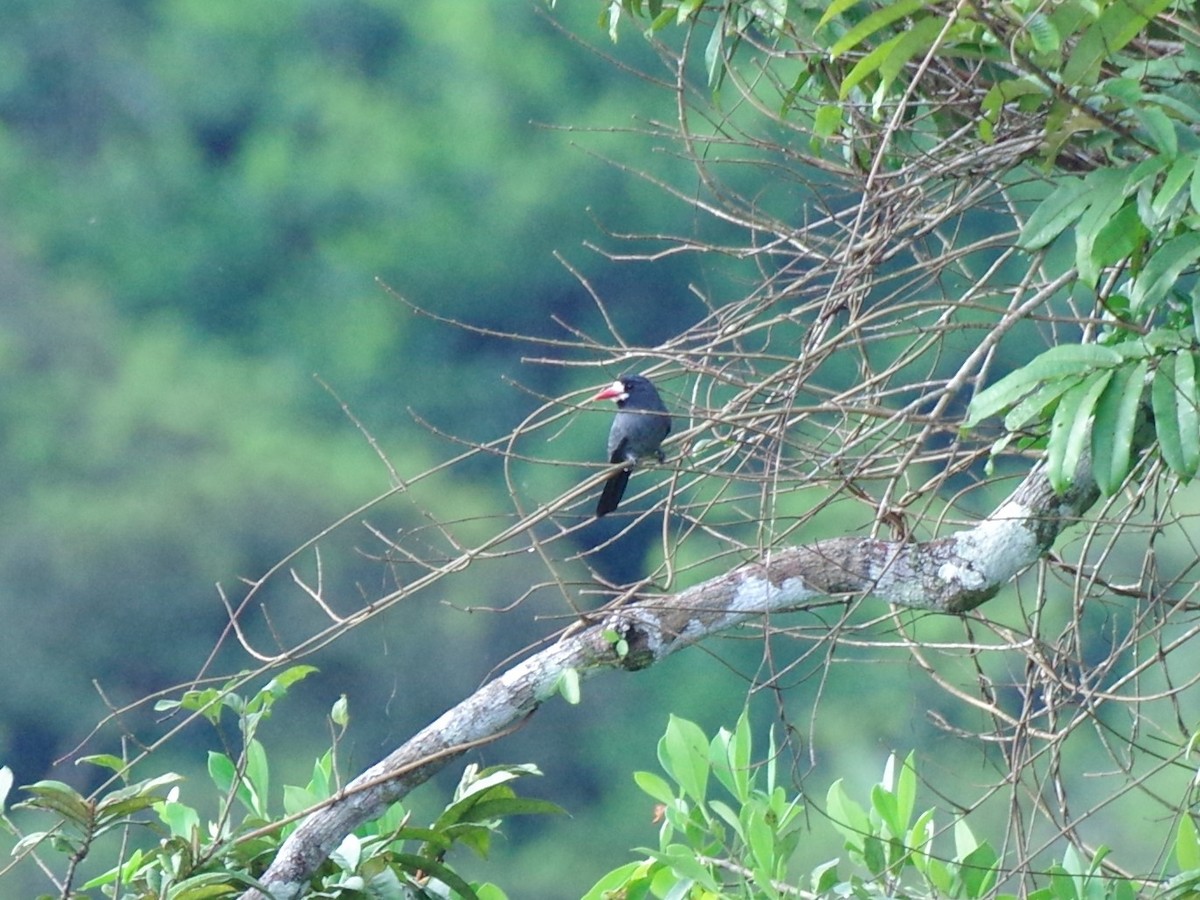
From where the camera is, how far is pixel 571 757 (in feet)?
33.4

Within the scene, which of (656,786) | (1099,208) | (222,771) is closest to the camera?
(1099,208)

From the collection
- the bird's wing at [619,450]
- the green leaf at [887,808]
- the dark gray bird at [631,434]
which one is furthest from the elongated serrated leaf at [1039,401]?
the bird's wing at [619,450]

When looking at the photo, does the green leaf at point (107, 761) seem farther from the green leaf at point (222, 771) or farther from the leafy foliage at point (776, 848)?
the leafy foliage at point (776, 848)

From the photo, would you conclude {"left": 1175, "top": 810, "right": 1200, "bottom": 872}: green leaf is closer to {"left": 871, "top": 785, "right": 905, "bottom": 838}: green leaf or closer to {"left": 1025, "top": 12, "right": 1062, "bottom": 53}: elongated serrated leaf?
{"left": 871, "top": 785, "right": 905, "bottom": 838}: green leaf

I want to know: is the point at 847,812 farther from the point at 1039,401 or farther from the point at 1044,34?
the point at 1044,34

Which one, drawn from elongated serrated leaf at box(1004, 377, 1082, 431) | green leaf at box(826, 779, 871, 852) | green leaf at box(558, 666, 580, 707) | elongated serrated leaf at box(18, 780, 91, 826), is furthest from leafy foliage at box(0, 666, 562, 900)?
elongated serrated leaf at box(1004, 377, 1082, 431)

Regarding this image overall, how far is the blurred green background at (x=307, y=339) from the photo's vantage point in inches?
391

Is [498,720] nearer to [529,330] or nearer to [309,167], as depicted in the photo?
[529,330]

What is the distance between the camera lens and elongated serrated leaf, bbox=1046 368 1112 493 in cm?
176

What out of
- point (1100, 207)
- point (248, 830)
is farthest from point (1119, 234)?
point (248, 830)

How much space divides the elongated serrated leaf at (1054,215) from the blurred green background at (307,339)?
585cm

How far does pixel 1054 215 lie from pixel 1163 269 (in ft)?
0.46

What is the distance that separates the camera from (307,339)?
12.5 m

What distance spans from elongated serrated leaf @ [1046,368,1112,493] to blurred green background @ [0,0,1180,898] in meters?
5.87
